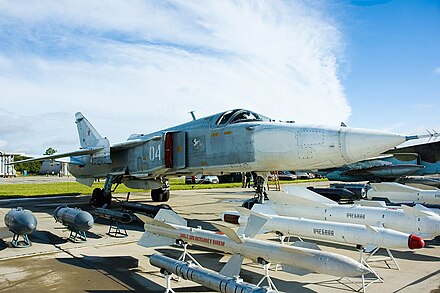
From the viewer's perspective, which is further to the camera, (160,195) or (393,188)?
(160,195)

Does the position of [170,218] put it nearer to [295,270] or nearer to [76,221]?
[76,221]

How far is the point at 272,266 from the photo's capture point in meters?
7.38

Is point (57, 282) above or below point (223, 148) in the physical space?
below

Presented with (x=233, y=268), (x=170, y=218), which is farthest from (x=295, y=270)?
(x=170, y=218)

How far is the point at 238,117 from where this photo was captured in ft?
39.1

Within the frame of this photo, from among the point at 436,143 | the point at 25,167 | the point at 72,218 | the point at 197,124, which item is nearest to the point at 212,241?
the point at 72,218

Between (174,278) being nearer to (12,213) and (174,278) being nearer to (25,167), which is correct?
(12,213)

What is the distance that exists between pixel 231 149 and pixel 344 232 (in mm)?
4889

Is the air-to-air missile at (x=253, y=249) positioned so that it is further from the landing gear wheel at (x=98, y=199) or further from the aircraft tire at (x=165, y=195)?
the aircraft tire at (x=165, y=195)

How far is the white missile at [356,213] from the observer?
8219mm

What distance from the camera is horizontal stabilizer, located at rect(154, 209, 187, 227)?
809cm

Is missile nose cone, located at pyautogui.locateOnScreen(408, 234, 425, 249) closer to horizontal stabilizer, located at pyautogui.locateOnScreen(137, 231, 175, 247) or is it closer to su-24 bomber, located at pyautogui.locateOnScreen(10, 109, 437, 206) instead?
su-24 bomber, located at pyautogui.locateOnScreen(10, 109, 437, 206)

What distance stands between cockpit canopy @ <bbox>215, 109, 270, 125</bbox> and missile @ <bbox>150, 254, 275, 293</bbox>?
6.33 meters

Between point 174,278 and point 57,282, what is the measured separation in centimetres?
197
